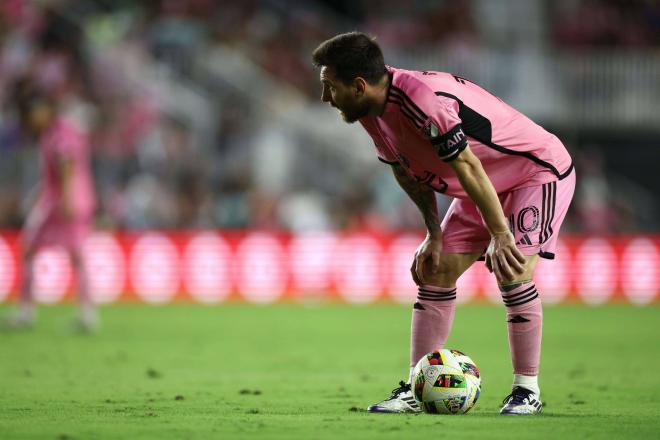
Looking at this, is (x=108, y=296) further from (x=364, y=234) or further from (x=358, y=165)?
(x=358, y=165)

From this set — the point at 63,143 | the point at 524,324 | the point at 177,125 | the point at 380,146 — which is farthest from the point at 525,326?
the point at 177,125

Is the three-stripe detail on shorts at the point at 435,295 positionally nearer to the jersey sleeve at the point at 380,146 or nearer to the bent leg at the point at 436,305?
the bent leg at the point at 436,305

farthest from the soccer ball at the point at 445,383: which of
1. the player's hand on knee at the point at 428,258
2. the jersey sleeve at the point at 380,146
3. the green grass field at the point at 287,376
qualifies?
the jersey sleeve at the point at 380,146

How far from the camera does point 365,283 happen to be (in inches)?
750

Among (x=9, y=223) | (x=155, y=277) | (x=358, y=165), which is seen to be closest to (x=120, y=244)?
(x=155, y=277)

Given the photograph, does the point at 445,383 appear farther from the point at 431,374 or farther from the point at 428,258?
the point at 428,258

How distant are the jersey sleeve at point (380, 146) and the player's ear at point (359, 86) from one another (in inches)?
11.2

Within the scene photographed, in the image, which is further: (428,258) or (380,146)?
(428,258)

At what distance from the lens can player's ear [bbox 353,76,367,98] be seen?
6148 millimetres

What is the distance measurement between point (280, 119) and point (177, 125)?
6.59ft

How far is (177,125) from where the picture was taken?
69.8ft

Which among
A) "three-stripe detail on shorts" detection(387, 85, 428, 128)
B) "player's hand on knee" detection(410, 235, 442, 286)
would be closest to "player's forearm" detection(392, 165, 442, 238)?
"player's hand on knee" detection(410, 235, 442, 286)

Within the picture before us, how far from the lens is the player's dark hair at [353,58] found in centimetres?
612

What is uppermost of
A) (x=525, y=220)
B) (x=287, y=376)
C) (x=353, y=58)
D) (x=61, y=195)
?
(x=353, y=58)
